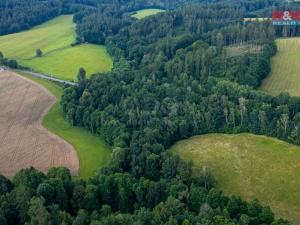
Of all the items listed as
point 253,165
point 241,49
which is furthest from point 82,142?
point 241,49

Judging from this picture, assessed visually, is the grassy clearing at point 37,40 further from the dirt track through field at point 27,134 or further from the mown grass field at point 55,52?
the dirt track through field at point 27,134

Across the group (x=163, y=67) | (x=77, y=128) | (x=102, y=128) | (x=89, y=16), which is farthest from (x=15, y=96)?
(x=89, y=16)

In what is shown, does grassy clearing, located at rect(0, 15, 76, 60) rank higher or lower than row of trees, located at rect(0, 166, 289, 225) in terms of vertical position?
higher

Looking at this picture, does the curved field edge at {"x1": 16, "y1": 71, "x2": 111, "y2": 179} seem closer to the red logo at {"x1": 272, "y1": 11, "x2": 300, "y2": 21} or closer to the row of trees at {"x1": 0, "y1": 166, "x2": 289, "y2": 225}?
the row of trees at {"x1": 0, "y1": 166, "x2": 289, "y2": 225}

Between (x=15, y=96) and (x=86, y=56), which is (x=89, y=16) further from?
(x=15, y=96)

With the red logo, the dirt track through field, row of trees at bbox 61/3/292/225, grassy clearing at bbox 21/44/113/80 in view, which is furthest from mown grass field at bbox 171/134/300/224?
the red logo

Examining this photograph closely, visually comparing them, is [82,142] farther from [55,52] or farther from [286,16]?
[286,16]
